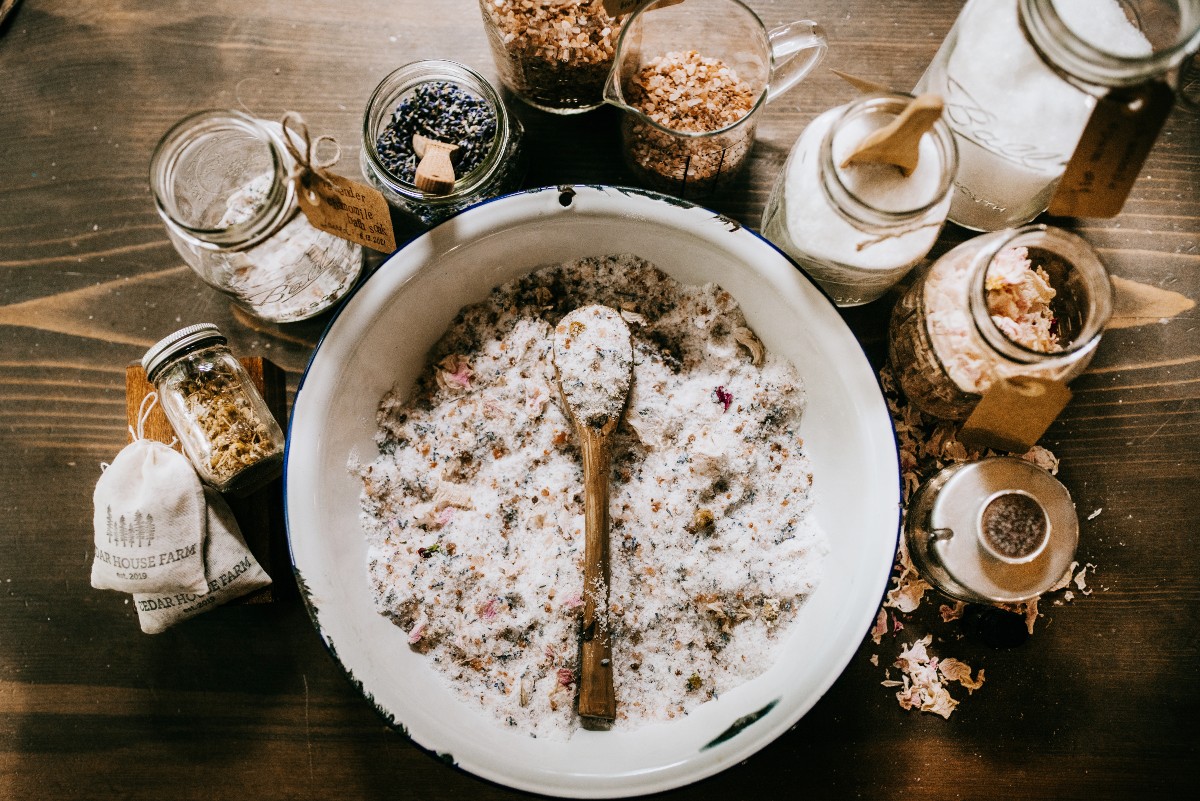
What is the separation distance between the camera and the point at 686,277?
1.07 meters

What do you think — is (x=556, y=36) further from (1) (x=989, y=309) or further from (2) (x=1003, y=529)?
(2) (x=1003, y=529)

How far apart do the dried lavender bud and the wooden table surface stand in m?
0.15

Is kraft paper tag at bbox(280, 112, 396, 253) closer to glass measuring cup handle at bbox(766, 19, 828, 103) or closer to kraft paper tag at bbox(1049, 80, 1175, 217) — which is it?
glass measuring cup handle at bbox(766, 19, 828, 103)

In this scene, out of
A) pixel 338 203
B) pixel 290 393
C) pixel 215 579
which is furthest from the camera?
pixel 290 393

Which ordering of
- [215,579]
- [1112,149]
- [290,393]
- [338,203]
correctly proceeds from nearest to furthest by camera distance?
[1112,149] → [338,203] → [215,579] → [290,393]

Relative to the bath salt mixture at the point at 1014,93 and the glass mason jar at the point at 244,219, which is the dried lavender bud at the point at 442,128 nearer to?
the glass mason jar at the point at 244,219

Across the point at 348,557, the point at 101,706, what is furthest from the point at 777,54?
the point at 101,706

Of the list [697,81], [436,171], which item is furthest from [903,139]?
[436,171]

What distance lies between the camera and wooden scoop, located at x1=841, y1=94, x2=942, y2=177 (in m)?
0.76

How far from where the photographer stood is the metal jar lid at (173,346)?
985 millimetres

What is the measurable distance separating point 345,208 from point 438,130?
8.2 inches

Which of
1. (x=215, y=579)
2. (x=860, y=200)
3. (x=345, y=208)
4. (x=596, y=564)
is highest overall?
(x=860, y=200)

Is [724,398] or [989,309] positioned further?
A: [724,398]

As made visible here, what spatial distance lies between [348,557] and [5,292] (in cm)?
77
